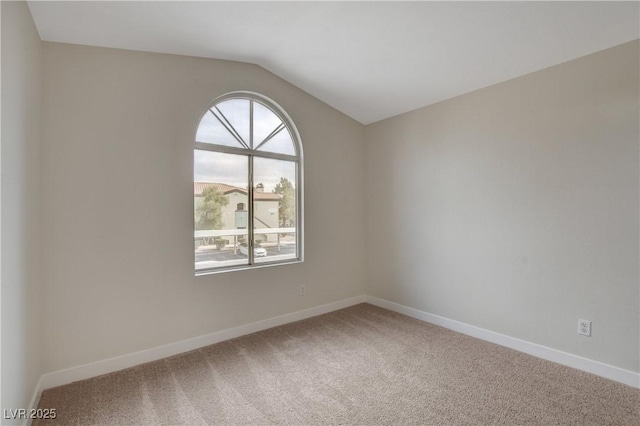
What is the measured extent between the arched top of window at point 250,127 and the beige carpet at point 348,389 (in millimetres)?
2072

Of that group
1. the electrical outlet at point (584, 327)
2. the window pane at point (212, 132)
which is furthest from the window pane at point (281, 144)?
the electrical outlet at point (584, 327)

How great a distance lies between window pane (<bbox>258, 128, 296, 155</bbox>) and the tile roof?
1.69ft

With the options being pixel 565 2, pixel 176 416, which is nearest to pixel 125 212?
pixel 176 416

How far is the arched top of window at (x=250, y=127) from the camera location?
315 centimetres

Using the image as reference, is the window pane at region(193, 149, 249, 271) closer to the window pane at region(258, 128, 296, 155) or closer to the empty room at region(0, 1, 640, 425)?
the empty room at region(0, 1, 640, 425)

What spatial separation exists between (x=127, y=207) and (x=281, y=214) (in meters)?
1.62

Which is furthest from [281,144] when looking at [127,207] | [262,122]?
[127,207]

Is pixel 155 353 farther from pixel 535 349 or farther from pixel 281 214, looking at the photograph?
pixel 535 349

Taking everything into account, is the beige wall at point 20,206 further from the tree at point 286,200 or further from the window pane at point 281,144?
the tree at point 286,200

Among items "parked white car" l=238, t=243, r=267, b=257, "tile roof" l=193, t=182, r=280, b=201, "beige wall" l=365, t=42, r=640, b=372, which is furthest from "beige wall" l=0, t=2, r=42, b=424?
"beige wall" l=365, t=42, r=640, b=372

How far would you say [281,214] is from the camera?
12.2 ft

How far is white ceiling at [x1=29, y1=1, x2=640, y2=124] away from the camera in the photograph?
84.2 inches

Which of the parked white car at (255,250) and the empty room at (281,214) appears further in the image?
the parked white car at (255,250)

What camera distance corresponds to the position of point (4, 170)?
1572 mm
